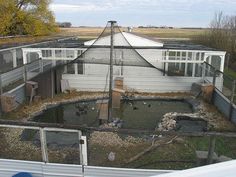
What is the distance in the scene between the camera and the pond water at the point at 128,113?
8484 mm

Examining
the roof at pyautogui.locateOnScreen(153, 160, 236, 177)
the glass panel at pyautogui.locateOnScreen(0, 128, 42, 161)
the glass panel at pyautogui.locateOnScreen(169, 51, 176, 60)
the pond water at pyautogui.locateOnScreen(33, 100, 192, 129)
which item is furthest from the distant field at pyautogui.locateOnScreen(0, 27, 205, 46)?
the roof at pyautogui.locateOnScreen(153, 160, 236, 177)

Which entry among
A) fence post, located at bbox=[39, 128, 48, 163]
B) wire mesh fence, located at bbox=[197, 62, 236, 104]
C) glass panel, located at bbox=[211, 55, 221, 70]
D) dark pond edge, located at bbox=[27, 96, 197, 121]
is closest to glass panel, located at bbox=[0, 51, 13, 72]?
dark pond edge, located at bbox=[27, 96, 197, 121]

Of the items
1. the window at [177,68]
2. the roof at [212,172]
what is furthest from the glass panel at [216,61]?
the roof at [212,172]

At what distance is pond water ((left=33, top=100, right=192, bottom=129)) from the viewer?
848 cm

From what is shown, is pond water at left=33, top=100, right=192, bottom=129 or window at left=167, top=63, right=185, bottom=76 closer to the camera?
pond water at left=33, top=100, right=192, bottom=129

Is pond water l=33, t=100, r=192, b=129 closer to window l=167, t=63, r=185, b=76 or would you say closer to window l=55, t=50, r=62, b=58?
window l=167, t=63, r=185, b=76

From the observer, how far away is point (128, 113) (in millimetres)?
9438

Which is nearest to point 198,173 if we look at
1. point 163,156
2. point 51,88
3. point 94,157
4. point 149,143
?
point 94,157

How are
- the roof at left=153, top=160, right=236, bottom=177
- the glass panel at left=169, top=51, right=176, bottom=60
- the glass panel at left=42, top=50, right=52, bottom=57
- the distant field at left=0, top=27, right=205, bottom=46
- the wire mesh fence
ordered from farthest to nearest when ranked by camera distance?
1. the distant field at left=0, top=27, right=205, bottom=46
2. the glass panel at left=42, top=50, right=52, bottom=57
3. the glass panel at left=169, top=51, right=176, bottom=60
4. the wire mesh fence
5. the roof at left=153, top=160, right=236, bottom=177

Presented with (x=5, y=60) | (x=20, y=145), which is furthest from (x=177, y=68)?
(x=20, y=145)

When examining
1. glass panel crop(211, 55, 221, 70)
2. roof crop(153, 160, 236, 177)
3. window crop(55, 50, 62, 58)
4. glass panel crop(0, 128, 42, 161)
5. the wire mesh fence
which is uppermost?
roof crop(153, 160, 236, 177)

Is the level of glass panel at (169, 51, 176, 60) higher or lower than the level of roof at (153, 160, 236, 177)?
lower

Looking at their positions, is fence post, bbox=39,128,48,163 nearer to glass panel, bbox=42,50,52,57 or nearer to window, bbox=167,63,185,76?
window, bbox=167,63,185,76

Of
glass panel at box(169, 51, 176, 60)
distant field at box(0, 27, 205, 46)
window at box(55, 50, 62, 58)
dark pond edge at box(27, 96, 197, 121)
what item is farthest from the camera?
distant field at box(0, 27, 205, 46)
